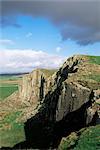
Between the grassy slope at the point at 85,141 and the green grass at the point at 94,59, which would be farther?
the green grass at the point at 94,59

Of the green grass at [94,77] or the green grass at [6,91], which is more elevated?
the green grass at [94,77]

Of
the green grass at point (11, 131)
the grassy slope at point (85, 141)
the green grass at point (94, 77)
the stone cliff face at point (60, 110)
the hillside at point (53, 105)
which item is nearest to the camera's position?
the grassy slope at point (85, 141)

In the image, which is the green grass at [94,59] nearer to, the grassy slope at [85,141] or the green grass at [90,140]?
the grassy slope at [85,141]

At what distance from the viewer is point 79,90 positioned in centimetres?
5144

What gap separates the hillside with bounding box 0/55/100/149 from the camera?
167 feet

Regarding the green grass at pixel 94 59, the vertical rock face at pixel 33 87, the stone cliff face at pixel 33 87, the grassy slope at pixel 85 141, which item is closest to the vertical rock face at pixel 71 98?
the green grass at pixel 94 59

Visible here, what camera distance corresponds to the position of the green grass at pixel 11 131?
224 ft

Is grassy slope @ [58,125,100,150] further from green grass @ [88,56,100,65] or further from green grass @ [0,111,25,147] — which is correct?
green grass @ [88,56,100,65]

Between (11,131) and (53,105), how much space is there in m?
14.6

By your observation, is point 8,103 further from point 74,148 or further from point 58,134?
point 74,148

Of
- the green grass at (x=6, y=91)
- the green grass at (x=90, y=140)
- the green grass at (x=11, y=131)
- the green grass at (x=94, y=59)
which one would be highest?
the green grass at (x=94, y=59)

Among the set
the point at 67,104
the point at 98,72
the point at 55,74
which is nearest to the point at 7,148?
the point at 67,104

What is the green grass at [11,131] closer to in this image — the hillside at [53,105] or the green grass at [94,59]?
the hillside at [53,105]

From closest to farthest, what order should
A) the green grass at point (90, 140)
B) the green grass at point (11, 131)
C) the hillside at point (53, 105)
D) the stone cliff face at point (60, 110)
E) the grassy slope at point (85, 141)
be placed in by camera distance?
the green grass at point (90, 140), the grassy slope at point (85, 141), the stone cliff face at point (60, 110), the hillside at point (53, 105), the green grass at point (11, 131)
